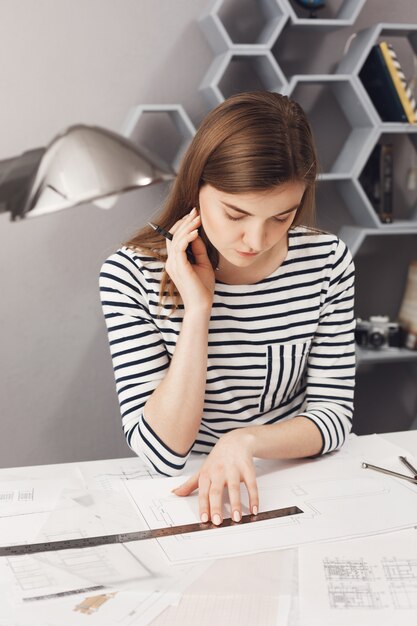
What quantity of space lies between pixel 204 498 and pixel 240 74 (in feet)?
5.77

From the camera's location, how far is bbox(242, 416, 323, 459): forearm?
1176 mm

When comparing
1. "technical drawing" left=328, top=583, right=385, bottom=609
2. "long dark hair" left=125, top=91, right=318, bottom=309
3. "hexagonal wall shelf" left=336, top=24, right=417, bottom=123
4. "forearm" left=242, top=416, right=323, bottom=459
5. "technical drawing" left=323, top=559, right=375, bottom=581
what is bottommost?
"technical drawing" left=328, top=583, right=385, bottom=609

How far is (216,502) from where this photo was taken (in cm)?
101

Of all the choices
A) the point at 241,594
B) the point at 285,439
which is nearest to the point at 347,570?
the point at 241,594

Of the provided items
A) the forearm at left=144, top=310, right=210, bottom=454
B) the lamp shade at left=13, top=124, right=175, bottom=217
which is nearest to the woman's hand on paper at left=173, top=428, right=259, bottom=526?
the forearm at left=144, top=310, right=210, bottom=454

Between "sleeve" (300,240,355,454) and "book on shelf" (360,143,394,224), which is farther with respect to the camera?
"book on shelf" (360,143,394,224)

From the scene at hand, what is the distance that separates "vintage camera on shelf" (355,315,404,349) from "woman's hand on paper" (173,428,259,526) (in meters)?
1.44

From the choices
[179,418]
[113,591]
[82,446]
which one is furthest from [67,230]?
[113,591]

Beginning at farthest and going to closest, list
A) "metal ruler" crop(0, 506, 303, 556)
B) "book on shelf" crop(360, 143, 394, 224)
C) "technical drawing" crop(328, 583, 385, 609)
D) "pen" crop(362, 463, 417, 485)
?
"book on shelf" crop(360, 143, 394, 224) < "pen" crop(362, 463, 417, 485) < "metal ruler" crop(0, 506, 303, 556) < "technical drawing" crop(328, 583, 385, 609)

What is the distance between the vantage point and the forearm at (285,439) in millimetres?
1176

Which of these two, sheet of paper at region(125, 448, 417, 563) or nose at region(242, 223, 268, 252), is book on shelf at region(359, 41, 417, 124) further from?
sheet of paper at region(125, 448, 417, 563)

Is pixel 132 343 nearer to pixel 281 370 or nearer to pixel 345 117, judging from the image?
pixel 281 370

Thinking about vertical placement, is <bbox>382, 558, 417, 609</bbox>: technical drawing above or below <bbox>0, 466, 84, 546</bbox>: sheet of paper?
below

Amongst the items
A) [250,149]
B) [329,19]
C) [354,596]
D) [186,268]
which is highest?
[329,19]
